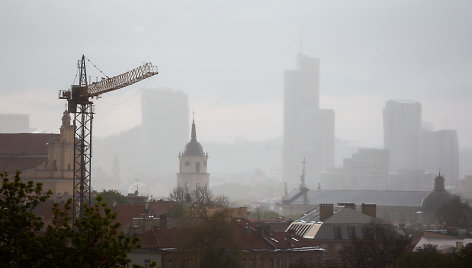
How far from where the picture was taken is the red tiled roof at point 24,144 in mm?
162750

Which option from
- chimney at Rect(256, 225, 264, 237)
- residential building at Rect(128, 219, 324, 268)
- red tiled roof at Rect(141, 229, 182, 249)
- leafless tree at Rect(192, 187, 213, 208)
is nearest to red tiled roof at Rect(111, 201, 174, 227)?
leafless tree at Rect(192, 187, 213, 208)

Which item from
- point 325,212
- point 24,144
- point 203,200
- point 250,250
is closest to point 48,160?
point 24,144

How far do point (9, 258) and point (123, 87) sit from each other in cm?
7375

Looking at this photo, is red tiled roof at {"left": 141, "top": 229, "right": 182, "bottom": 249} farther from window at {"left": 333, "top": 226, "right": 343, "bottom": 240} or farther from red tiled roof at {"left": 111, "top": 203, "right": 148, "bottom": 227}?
window at {"left": 333, "top": 226, "right": 343, "bottom": 240}

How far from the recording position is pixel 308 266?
89500 millimetres

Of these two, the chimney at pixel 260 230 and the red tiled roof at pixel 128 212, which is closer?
the chimney at pixel 260 230

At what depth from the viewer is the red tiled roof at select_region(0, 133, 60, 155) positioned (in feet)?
534

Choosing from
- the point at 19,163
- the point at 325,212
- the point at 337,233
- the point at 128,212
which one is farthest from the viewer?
the point at 19,163

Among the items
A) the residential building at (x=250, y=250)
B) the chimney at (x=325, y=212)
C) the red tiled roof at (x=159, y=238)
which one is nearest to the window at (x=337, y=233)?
the chimney at (x=325, y=212)

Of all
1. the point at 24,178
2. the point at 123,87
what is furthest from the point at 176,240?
the point at 24,178

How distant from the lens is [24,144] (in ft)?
542

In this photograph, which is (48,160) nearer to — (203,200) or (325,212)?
(203,200)

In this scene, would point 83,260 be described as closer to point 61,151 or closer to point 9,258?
point 9,258

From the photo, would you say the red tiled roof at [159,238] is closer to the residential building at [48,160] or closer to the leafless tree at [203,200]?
the leafless tree at [203,200]
